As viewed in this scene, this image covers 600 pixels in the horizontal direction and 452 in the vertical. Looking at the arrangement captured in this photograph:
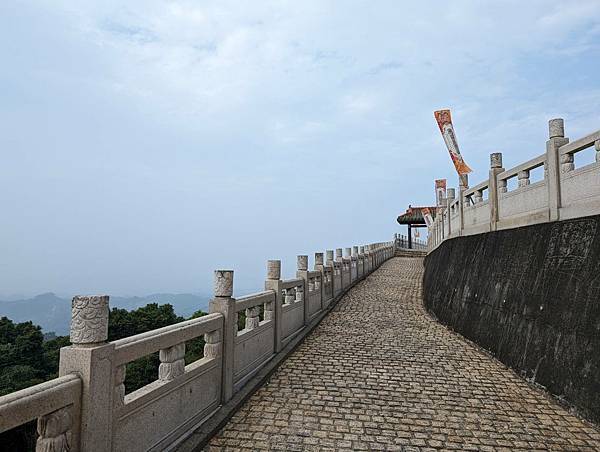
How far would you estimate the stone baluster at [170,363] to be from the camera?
4422 mm

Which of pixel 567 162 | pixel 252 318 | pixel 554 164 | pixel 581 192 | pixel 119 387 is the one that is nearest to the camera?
pixel 119 387

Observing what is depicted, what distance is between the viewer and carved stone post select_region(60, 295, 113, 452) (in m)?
3.10

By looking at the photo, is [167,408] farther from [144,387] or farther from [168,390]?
A: [144,387]

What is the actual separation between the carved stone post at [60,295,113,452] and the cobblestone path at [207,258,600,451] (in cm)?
178

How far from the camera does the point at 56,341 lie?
22.2 meters

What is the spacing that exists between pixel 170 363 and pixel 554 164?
25.8 feet

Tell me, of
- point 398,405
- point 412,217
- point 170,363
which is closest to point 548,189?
point 398,405

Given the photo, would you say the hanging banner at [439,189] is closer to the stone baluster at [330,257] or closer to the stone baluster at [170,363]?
the stone baluster at [330,257]

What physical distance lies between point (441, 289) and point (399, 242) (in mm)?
41200

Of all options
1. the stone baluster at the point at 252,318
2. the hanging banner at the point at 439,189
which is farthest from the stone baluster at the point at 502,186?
the hanging banner at the point at 439,189

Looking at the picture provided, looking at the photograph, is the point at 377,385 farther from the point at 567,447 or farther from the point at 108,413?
the point at 108,413

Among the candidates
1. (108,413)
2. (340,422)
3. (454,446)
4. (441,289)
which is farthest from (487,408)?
A: (441,289)

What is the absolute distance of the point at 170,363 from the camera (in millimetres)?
4469

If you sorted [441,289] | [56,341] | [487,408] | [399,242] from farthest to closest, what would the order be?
1. [399,242]
2. [56,341]
3. [441,289]
4. [487,408]
